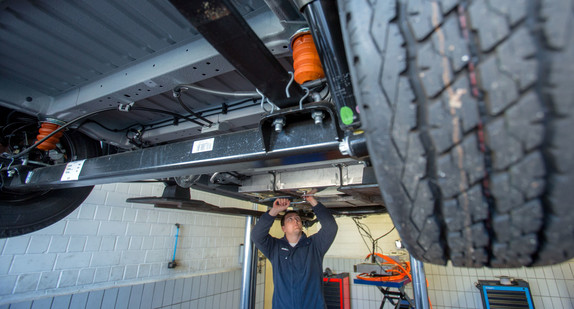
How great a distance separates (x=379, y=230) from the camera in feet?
14.8

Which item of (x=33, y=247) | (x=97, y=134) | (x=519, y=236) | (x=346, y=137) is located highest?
(x=97, y=134)

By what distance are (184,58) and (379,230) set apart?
14.8 ft

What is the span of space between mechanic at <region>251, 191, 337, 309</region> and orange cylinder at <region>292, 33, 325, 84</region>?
1.25 m

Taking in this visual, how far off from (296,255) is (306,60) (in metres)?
1.71

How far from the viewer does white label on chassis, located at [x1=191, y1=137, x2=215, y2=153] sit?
0.81 metres

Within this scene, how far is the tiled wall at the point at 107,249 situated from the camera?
1.91 metres

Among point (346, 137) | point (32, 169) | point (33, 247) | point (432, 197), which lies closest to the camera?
point (432, 197)

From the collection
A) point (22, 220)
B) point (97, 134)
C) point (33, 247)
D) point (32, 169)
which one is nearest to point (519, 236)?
point (97, 134)

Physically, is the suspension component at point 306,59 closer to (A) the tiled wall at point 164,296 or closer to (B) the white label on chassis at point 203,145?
(B) the white label on chassis at point 203,145

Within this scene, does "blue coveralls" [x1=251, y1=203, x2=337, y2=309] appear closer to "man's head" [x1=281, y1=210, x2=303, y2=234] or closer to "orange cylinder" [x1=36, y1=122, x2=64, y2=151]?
"man's head" [x1=281, y1=210, x2=303, y2=234]

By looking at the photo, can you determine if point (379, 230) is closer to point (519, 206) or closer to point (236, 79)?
point (236, 79)

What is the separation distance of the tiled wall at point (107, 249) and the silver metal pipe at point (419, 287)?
8.32 feet

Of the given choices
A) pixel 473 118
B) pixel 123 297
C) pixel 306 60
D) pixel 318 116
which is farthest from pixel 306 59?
pixel 123 297

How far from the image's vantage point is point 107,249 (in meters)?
2.40
